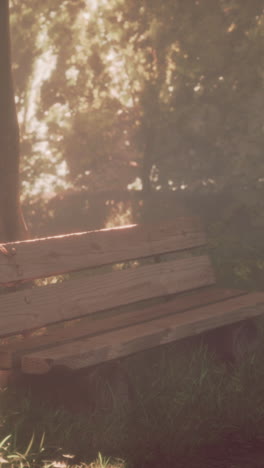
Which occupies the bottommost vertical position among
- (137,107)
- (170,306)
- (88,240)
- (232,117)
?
(170,306)

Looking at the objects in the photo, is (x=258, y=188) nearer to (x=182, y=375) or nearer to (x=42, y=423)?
(x=182, y=375)

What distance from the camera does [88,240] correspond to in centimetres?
445

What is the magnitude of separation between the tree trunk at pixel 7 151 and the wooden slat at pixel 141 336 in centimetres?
233

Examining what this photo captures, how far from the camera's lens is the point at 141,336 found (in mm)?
3803

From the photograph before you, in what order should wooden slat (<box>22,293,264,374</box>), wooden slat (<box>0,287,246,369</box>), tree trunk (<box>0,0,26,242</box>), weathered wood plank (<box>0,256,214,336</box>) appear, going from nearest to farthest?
wooden slat (<box>22,293,264,374</box>) < wooden slat (<box>0,287,246,369</box>) < weathered wood plank (<box>0,256,214,336</box>) < tree trunk (<box>0,0,26,242</box>)

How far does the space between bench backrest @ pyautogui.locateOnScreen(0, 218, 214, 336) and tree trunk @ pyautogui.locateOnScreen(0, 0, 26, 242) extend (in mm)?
1808

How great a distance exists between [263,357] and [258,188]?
10166 millimetres

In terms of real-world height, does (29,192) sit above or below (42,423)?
above

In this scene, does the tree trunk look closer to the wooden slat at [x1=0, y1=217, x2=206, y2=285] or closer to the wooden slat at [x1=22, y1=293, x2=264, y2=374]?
the wooden slat at [x1=0, y1=217, x2=206, y2=285]

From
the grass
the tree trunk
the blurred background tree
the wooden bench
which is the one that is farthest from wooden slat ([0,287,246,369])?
the blurred background tree

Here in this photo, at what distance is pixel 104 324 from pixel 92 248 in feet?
1.62

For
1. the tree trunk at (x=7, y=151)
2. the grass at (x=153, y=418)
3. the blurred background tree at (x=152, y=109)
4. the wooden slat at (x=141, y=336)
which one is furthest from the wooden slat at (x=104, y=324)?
the blurred background tree at (x=152, y=109)

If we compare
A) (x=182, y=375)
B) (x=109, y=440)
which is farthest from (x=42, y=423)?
(x=182, y=375)

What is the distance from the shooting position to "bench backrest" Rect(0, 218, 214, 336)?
12.8ft
